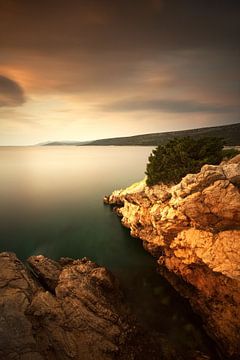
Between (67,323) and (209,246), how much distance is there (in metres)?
12.9

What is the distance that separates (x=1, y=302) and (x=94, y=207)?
111ft

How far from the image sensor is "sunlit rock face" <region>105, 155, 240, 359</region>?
17422mm

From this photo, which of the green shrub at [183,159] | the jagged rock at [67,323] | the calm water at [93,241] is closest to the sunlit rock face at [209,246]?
the calm water at [93,241]

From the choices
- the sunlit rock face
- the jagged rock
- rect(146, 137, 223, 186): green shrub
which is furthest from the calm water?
rect(146, 137, 223, 186): green shrub

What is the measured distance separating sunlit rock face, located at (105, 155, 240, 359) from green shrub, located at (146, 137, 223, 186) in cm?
547

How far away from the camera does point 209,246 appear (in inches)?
769

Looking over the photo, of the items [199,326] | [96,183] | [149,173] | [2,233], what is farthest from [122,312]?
[96,183]

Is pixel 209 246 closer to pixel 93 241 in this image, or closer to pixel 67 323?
pixel 67 323

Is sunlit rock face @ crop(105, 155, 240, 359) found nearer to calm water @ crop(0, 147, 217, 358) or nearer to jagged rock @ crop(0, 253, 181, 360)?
calm water @ crop(0, 147, 217, 358)

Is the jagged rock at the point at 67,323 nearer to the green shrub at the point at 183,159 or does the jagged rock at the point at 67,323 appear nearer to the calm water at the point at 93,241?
the calm water at the point at 93,241

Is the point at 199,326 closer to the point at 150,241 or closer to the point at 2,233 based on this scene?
the point at 150,241

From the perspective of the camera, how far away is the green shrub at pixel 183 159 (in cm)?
2819

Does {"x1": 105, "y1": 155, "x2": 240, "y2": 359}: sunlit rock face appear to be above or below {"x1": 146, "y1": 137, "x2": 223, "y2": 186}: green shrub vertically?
below

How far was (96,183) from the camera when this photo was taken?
74.8 m
